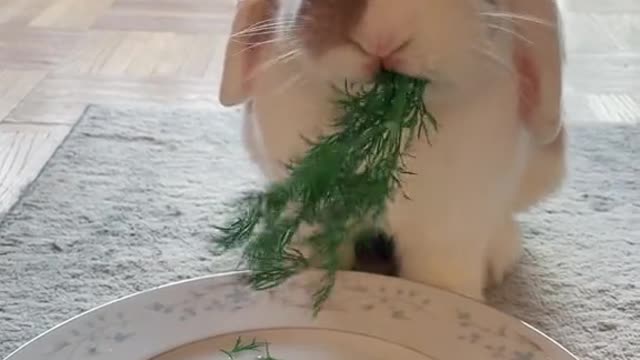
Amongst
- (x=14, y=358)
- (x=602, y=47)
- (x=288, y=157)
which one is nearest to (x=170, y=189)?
(x=288, y=157)

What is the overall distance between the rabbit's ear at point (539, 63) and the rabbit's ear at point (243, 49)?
0.24 meters

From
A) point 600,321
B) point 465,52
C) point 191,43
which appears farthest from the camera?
point 191,43

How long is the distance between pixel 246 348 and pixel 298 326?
0.19 feet

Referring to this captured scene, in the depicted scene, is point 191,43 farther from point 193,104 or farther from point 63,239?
→ point 63,239

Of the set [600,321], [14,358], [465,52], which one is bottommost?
[600,321]

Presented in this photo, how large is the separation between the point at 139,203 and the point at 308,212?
2.03 feet

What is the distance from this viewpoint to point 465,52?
0.87m

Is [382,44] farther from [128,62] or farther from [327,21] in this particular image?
[128,62]

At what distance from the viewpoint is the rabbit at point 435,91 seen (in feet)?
2.78

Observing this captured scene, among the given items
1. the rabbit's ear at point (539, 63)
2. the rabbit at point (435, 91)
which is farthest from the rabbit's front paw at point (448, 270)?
the rabbit's ear at point (539, 63)

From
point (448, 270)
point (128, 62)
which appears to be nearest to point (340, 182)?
point (448, 270)

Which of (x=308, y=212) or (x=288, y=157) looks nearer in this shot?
(x=308, y=212)

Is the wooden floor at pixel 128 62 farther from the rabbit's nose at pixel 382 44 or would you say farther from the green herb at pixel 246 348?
the rabbit's nose at pixel 382 44

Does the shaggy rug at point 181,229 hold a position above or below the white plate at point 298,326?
below
